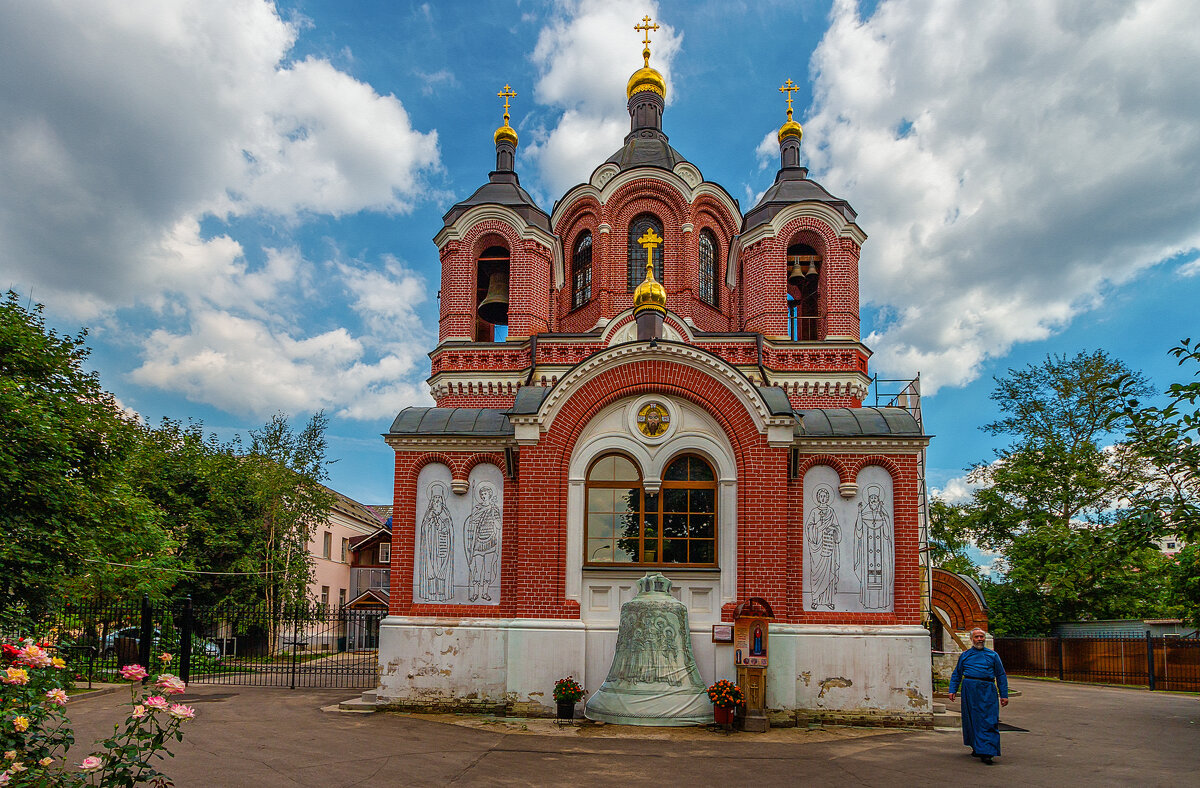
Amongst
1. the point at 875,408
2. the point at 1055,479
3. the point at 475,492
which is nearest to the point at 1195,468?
the point at 875,408

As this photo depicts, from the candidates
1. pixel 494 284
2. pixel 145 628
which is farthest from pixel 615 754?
pixel 494 284

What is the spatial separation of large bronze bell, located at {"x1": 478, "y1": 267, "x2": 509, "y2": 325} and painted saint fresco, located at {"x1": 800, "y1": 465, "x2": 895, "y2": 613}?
8.64m

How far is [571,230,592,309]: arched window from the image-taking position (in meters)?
20.4

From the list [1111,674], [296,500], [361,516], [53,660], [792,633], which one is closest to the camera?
[53,660]

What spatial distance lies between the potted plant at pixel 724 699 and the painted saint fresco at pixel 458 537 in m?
3.57

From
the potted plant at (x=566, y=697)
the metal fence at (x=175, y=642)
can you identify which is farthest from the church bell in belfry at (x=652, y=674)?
the metal fence at (x=175, y=642)

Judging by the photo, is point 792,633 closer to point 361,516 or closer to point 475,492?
point 475,492

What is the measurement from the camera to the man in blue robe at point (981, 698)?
9.25 meters

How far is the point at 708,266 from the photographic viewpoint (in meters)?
20.6

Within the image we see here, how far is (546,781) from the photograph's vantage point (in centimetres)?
813

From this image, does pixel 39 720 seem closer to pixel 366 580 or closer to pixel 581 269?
pixel 581 269

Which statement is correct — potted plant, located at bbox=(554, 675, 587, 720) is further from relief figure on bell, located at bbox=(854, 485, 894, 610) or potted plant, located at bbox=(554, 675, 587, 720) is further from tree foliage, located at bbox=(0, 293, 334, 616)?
tree foliage, located at bbox=(0, 293, 334, 616)

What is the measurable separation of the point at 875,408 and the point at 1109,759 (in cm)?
568

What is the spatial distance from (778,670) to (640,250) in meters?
11.0
